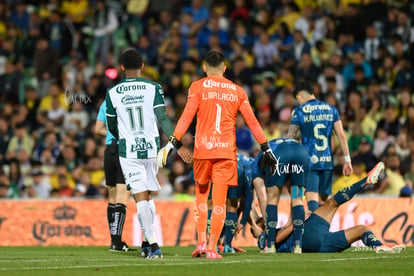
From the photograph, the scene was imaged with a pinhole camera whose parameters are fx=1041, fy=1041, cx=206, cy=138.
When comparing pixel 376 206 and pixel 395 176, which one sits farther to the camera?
pixel 395 176

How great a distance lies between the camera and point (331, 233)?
13492 mm

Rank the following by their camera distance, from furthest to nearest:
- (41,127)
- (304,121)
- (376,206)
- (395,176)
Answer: (41,127) → (395,176) → (376,206) → (304,121)

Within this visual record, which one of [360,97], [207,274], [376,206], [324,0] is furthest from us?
[324,0]

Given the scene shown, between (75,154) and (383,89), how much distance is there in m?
6.79

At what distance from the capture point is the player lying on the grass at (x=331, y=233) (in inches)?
513

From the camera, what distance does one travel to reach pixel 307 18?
24.8 m

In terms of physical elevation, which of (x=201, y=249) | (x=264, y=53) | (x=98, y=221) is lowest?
(x=201, y=249)

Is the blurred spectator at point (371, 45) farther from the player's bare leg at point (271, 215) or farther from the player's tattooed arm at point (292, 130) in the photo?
the player's bare leg at point (271, 215)

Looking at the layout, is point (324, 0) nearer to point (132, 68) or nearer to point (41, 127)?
point (41, 127)

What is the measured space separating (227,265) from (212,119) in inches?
78.6

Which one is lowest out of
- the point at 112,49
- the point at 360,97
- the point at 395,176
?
the point at 395,176

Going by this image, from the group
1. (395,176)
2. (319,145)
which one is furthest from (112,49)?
(319,145)

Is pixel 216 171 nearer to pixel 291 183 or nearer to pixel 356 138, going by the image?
pixel 291 183

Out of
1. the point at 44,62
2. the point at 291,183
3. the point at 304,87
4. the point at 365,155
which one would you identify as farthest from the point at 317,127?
the point at 44,62
